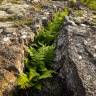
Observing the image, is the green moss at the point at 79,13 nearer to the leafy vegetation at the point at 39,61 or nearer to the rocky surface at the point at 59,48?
the rocky surface at the point at 59,48

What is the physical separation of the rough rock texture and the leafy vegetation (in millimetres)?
219

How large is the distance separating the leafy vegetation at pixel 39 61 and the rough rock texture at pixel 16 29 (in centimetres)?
22

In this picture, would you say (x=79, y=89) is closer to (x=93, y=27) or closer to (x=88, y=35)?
(x=88, y=35)

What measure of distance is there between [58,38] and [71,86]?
7.20 feet

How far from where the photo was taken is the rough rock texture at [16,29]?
607 centimetres

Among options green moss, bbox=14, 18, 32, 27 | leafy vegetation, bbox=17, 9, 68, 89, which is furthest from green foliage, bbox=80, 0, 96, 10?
green moss, bbox=14, 18, 32, 27

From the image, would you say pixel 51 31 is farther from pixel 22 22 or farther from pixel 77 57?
pixel 77 57

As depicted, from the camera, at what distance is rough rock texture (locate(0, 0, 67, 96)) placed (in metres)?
6.07

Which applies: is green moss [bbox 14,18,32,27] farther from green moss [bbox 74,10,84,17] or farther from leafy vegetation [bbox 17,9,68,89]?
green moss [bbox 74,10,84,17]

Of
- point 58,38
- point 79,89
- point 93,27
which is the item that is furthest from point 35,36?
point 79,89

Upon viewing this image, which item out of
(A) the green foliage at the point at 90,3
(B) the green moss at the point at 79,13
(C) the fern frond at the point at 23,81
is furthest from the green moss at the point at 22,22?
(A) the green foliage at the point at 90,3

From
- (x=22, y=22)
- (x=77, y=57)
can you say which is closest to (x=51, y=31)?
(x=22, y=22)

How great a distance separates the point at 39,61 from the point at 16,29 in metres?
1.53

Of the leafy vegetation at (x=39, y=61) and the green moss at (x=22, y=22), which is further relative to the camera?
the green moss at (x=22, y=22)
